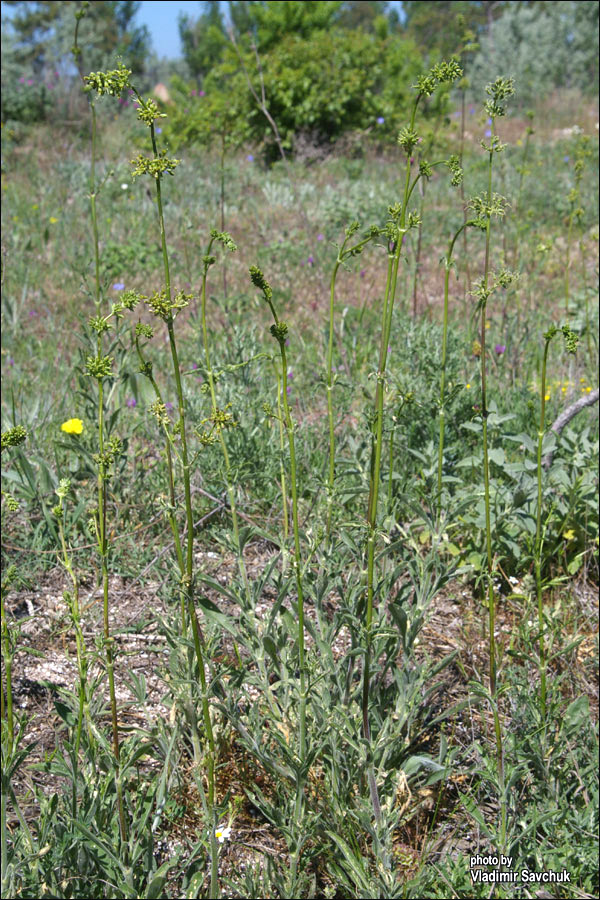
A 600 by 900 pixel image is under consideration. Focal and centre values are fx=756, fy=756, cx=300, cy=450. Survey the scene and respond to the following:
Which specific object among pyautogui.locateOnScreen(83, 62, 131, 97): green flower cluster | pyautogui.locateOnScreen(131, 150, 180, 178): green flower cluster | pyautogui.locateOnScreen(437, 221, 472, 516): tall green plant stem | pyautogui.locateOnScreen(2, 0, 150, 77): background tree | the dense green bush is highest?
pyautogui.locateOnScreen(2, 0, 150, 77): background tree

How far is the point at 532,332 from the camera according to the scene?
392 cm

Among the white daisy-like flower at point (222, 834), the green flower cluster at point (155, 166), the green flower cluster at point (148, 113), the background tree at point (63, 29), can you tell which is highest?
the background tree at point (63, 29)

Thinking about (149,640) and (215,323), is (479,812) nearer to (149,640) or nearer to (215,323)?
(149,640)

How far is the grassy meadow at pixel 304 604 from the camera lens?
54.3 inches

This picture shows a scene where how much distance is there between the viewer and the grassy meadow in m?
1.38

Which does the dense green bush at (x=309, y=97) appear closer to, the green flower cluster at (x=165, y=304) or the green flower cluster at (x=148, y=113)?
the green flower cluster at (x=148, y=113)

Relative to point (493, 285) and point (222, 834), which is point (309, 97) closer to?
point (493, 285)

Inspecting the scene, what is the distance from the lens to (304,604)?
2312 millimetres

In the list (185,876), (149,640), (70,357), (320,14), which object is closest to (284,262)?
(70,357)

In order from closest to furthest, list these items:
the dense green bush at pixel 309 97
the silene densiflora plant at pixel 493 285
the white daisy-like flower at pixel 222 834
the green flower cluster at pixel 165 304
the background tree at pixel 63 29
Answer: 1. the green flower cluster at pixel 165 304
2. the silene densiflora plant at pixel 493 285
3. the white daisy-like flower at pixel 222 834
4. the dense green bush at pixel 309 97
5. the background tree at pixel 63 29

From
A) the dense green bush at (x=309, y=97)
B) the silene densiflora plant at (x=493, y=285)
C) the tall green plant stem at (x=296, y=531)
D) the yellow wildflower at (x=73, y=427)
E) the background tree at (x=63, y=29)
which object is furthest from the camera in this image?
the background tree at (x=63, y=29)

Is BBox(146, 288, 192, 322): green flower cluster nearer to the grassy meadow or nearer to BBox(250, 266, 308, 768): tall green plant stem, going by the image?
the grassy meadow

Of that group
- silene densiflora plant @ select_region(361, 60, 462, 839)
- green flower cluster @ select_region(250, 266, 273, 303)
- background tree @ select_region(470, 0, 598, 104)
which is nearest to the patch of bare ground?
silene densiflora plant @ select_region(361, 60, 462, 839)

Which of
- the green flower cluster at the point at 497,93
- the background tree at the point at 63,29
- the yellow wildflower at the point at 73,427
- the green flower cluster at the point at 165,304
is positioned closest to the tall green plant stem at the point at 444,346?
the green flower cluster at the point at 497,93
